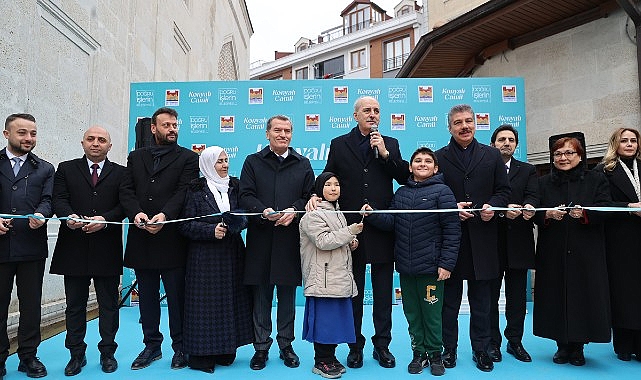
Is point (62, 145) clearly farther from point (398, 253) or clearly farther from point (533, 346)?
point (533, 346)

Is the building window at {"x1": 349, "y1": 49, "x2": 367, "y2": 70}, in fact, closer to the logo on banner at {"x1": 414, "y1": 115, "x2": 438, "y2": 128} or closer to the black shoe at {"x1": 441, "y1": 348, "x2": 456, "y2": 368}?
the logo on banner at {"x1": 414, "y1": 115, "x2": 438, "y2": 128}

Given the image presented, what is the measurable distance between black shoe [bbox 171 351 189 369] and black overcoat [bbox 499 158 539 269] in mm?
2593

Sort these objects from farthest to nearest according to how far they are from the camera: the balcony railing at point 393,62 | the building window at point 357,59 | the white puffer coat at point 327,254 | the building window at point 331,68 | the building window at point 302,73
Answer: the building window at point 302,73, the building window at point 331,68, the building window at point 357,59, the balcony railing at point 393,62, the white puffer coat at point 327,254

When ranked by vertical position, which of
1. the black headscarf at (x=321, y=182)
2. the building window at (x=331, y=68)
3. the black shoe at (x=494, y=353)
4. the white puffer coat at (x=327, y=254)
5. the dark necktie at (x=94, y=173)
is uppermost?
the building window at (x=331, y=68)

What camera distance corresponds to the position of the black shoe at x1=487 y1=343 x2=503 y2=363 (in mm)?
3980

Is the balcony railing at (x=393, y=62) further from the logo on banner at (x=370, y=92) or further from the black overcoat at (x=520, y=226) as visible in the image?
the black overcoat at (x=520, y=226)

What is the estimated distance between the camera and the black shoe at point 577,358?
3887 millimetres

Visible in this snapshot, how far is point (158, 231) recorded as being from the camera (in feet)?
12.6

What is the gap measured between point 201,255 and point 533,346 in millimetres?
3097

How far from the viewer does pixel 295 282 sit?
383 cm

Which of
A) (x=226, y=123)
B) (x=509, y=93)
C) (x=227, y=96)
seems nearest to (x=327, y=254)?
(x=226, y=123)

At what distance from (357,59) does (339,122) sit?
24.3m

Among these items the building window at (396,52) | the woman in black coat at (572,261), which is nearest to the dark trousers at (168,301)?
the woman in black coat at (572,261)

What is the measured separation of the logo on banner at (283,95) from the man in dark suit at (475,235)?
385 cm
